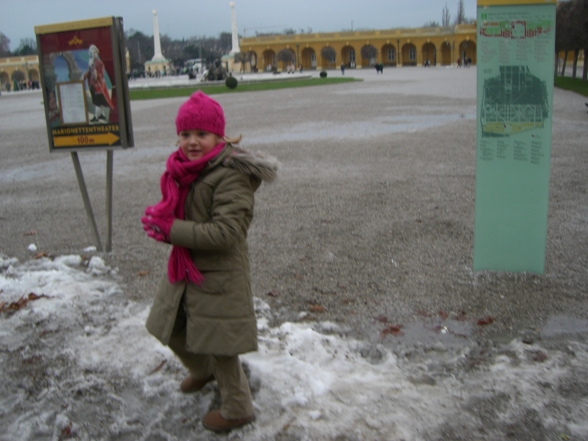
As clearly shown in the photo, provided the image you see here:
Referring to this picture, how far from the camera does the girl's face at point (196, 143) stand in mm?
2930

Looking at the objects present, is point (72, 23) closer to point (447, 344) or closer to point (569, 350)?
point (447, 344)

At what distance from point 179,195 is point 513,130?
270 centimetres

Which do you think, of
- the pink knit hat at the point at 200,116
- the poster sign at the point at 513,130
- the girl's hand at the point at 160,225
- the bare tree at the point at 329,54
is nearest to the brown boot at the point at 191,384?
the girl's hand at the point at 160,225

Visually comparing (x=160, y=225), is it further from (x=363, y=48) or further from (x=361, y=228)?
(x=363, y=48)

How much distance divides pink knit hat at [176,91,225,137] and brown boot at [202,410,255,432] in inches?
51.2

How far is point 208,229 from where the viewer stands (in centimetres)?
280

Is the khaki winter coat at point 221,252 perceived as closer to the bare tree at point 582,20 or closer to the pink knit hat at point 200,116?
the pink knit hat at point 200,116

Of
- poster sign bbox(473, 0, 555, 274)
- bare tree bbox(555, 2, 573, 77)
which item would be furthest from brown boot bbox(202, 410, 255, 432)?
bare tree bbox(555, 2, 573, 77)

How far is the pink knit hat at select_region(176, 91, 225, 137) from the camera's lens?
2.89m

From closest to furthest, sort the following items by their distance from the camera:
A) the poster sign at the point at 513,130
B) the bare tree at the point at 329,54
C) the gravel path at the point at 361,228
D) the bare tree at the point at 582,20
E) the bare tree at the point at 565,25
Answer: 1. the poster sign at the point at 513,130
2. the gravel path at the point at 361,228
3. the bare tree at the point at 582,20
4. the bare tree at the point at 565,25
5. the bare tree at the point at 329,54

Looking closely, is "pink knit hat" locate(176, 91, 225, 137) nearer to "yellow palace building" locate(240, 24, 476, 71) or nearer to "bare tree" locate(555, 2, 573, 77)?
"bare tree" locate(555, 2, 573, 77)

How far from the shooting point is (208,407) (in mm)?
3314

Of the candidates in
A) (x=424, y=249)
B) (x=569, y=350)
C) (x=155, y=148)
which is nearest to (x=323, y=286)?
(x=424, y=249)

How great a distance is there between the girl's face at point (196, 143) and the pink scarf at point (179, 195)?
0.10 ft
